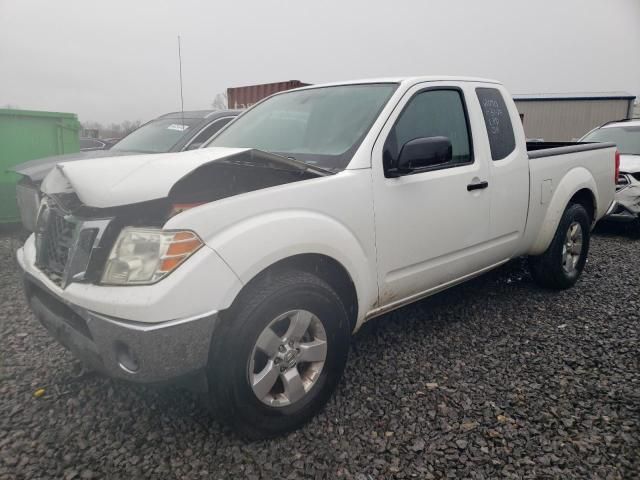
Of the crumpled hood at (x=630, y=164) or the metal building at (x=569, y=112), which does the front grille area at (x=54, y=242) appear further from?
the metal building at (x=569, y=112)

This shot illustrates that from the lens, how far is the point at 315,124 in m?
3.01

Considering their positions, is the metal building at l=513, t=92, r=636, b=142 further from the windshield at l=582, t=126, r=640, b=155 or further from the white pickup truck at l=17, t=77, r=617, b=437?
the white pickup truck at l=17, t=77, r=617, b=437

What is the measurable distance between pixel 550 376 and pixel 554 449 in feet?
2.40

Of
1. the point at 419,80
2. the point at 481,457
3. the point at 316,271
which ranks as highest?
the point at 419,80

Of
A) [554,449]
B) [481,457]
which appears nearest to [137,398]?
[481,457]

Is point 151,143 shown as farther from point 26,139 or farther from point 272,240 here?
point 272,240

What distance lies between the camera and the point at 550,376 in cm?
285

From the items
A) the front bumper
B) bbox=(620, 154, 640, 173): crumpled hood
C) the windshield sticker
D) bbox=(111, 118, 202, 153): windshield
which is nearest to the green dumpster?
bbox=(111, 118, 202, 153): windshield

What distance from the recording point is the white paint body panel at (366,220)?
1931 millimetres

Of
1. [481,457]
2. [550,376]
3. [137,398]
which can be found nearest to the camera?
[481,457]

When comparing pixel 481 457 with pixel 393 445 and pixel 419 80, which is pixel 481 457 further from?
pixel 419 80

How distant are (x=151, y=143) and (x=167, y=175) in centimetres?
434

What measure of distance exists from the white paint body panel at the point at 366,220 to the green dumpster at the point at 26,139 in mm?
4853

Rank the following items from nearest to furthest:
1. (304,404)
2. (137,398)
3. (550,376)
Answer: (304,404), (137,398), (550,376)
